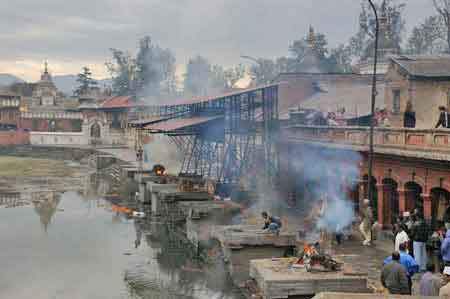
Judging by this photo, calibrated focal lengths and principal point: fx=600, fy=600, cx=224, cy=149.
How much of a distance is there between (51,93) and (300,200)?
85542mm

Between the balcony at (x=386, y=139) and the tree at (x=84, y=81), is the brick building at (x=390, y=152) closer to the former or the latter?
the balcony at (x=386, y=139)

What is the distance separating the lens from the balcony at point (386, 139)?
58.7ft

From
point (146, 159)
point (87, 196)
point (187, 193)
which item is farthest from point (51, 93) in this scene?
point (187, 193)

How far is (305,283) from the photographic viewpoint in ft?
43.2

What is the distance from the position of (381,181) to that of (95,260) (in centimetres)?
1098

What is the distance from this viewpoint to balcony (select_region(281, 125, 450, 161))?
1789cm

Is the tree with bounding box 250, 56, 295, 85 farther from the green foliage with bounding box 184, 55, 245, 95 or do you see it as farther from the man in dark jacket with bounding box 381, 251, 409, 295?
the man in dark jacket with bounding box 381, 251, 409, 295

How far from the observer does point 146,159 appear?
185 ft

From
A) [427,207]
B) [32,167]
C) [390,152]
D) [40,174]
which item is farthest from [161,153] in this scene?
[427,207]

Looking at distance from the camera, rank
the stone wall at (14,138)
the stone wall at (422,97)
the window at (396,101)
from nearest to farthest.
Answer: the stone wall at (422,97) < the window at (396,101) < the stone wall at (14,138)

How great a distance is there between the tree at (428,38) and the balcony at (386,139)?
5001cm

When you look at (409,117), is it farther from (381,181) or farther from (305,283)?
(305,283)

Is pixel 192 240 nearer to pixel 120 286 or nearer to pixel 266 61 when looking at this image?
pixel 120 286

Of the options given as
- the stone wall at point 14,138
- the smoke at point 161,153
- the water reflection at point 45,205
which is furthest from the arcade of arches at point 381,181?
the stone wall at point 14,138
